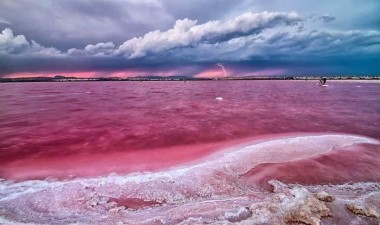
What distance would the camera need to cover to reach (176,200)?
227 inches

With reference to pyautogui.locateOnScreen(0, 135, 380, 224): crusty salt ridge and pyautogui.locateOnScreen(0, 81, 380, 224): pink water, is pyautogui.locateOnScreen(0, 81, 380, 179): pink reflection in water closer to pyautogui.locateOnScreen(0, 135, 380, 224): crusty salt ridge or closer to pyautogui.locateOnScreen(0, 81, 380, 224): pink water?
pyautogui.locateOnScreen(0, 81, 380, 224): pink water

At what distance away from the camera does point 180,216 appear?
501 cm

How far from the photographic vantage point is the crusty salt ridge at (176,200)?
4.91 metres

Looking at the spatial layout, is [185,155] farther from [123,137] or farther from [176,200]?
[123,137]

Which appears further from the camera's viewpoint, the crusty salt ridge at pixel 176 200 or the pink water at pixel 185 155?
the pink water at pixel 185 155

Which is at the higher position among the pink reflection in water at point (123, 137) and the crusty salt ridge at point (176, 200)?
the crusty salt ridge at point (176, 200)

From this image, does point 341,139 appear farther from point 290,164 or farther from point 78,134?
point 78,134

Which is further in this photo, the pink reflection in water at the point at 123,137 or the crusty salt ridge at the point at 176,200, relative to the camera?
the pink reflection in water at the point at 123,137

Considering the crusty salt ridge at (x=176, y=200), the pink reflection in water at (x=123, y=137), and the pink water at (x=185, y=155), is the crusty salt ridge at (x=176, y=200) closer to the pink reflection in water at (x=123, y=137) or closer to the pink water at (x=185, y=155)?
the pink water at (x=185, y=155)

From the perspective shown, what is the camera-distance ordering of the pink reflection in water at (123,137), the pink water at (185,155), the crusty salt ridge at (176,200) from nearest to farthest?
1. the crusty salt ridge at (176,200)
2. the pink water at (185,155)
3. the pink reflection in water at (123,137)

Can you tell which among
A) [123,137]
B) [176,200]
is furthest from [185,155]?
[123,137]

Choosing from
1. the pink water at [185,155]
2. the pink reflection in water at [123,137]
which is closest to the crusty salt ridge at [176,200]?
the pink water at [185,155]

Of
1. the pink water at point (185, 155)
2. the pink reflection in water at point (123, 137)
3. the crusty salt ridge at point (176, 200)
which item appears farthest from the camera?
the pink reflection in water at point (123, 137)

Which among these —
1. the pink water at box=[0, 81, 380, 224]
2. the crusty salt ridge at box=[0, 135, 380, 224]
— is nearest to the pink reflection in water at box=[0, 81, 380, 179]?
the pink water at box=[0, 81, 380, 224]
